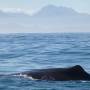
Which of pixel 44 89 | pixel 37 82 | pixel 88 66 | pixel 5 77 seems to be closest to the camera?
pixel 44 89

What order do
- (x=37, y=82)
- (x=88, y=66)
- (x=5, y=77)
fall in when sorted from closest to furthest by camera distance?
(x=37, y=82) → (x=5, y=77) → (x=88, y=66)

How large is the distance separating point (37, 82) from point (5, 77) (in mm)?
2552

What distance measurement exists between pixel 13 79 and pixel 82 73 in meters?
3.80

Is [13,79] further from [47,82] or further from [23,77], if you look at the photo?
[47,82]

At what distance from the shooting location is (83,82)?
23.9 metres

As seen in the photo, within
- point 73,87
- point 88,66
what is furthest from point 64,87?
point 88,66

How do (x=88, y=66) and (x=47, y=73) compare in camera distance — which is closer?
(x=47, y=73)

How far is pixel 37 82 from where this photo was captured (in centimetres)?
2434

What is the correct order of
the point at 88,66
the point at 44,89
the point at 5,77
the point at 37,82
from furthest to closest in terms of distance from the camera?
1. the point at 88,66
2. the point at 5,77
3. the point at 37,82
4. the point at 44,89

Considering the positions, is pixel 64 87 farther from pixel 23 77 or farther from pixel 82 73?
pixel 23 77

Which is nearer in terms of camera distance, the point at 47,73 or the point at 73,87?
the point at 73,87

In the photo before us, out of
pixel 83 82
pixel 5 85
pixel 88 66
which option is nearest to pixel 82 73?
pixel 83 82

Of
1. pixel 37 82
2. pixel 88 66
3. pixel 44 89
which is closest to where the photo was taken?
pixel 44 89

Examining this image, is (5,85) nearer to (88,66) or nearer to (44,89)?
(44,89)
